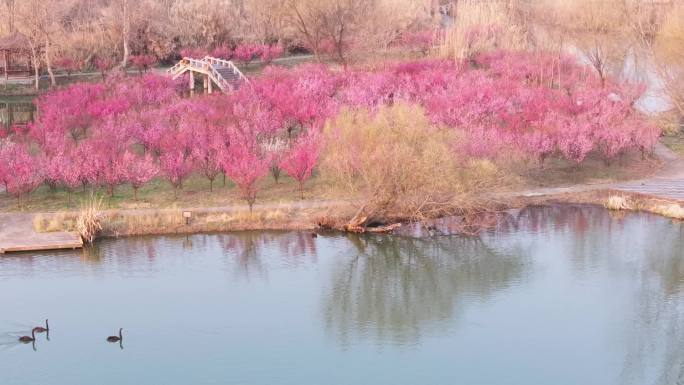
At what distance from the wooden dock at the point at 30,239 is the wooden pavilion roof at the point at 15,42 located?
34360mm

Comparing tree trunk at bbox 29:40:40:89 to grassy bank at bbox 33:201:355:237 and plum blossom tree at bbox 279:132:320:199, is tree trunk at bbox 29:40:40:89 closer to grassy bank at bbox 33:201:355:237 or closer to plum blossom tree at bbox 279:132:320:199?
grassy bank at bbox 33:201:355:237

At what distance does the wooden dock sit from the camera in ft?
88.8

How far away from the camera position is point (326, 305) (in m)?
24.1

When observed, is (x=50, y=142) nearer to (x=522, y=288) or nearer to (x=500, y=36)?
(x=522, y=288)

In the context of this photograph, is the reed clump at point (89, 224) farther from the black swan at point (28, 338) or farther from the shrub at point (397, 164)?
the shrub at point (397, 164)

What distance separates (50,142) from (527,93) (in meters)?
19.8

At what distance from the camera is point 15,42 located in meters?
60.6

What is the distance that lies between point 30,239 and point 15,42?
119ft

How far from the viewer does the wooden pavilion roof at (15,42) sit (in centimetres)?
6047

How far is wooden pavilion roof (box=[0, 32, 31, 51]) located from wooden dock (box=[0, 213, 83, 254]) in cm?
3436

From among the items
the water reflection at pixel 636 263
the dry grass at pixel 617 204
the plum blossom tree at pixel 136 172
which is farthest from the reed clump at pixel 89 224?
the dry grass at pixel 617 204

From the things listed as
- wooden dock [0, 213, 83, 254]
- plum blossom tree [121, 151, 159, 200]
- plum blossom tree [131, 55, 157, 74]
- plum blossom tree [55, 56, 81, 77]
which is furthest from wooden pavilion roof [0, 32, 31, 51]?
wooden dock [0, 213, 83, 254]

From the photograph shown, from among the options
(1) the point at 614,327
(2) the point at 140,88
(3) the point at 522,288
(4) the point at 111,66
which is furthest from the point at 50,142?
(4) the point at 111,66

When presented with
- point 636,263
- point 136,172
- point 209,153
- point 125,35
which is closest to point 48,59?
point 125,35
